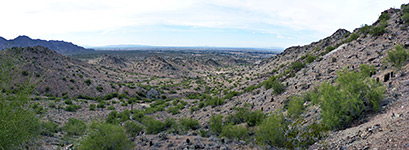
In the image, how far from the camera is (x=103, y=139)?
775 centimetres

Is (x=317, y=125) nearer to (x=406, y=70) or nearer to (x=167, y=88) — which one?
(x=406, y=70)

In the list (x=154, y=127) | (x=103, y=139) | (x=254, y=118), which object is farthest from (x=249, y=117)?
(x=103, y=139)

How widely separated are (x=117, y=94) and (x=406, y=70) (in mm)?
31727

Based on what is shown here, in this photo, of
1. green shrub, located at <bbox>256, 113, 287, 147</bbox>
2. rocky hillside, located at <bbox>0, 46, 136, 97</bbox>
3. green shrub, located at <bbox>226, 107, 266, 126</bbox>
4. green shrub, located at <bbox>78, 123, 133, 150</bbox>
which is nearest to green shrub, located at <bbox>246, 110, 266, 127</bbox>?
green shrub, located at <bbox>226, 107, 266, 126</bbox>

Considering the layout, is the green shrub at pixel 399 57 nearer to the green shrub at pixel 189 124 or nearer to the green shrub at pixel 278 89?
the green shrub at pixel 278 89

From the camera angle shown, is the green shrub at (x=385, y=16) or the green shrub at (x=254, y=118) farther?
the green shrub at (x=385, y=16)

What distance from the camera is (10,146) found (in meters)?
5.49

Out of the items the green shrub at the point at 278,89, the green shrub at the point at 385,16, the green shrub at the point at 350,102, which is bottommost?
the green shrub at the point at 278,89

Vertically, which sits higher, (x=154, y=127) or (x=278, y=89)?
(x=278, y=89)

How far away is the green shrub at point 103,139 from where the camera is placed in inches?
297

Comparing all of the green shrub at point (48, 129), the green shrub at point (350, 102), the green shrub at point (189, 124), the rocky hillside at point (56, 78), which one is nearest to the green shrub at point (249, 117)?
the green shrub at point (189, 124)

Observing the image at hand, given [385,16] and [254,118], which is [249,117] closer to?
[254,118]

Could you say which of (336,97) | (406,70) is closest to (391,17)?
(406,70)

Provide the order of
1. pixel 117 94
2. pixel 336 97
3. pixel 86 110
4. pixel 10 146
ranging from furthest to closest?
pixel 117 94 < pixel 86 110 < pixel 336 97 < pixel 10 146
